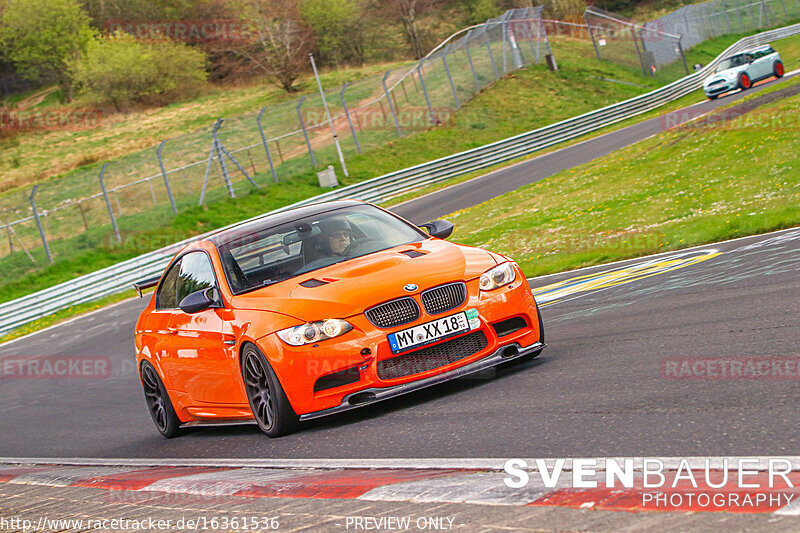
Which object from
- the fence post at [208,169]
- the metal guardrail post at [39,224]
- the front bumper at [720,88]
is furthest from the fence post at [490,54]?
the metal guardrail post at [39,224]

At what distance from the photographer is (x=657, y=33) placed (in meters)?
56.6

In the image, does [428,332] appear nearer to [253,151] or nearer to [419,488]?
[419,488]

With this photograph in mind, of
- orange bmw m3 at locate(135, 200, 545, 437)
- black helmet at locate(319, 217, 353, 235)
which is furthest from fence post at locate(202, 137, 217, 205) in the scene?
black helmet at locate(319, 217, 353, 235)

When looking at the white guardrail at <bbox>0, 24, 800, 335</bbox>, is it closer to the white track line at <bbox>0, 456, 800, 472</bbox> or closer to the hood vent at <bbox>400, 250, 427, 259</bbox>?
the white track line at <bbox>0, 456, 800, 472</bbox>

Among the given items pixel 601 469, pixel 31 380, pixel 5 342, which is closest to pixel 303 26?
pixel 5 342

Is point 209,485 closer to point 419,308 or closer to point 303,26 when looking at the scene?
point 419,308

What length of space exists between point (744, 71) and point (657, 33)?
A: 18.9m

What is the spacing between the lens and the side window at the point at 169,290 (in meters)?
8.69

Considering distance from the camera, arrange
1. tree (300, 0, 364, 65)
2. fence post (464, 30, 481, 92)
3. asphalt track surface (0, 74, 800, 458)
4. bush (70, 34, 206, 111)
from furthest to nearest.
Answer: tree (300, 0, 364, 65)
bush (70, 34, 206, 111)
fence post (464, 30, 481, 92)
asphalt track surface (0, 74, 800, 458)

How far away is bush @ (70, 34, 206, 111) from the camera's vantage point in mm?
75125

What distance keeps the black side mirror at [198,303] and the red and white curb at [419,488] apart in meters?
1.26

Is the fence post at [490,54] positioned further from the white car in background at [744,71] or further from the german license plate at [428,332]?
the german license plate at [428,332]

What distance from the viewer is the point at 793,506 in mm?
3184

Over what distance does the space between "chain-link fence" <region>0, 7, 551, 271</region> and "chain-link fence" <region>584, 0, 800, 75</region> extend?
4694mm
